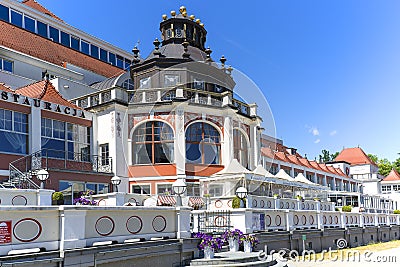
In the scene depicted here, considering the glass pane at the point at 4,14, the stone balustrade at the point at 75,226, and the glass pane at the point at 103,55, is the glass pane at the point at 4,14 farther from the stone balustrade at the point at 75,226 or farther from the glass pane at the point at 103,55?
the stone balustrade at the point at 75,226

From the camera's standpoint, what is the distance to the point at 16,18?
32938 mm

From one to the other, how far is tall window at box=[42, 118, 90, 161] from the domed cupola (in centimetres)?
1259

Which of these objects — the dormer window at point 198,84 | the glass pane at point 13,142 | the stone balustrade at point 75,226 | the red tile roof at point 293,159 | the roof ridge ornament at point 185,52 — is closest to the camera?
the stone balustrade at point 75,226

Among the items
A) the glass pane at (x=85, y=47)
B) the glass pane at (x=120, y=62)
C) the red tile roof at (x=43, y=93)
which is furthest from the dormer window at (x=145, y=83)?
the glass pane at (x=120, y=62)

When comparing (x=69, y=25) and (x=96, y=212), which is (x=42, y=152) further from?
(x=69, y=25)

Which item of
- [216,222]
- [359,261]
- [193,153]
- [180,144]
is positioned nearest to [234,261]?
[216,222]

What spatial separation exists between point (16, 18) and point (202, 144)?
16940 millimetres

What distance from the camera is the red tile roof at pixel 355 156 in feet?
231

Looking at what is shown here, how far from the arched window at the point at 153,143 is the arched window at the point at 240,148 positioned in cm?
445

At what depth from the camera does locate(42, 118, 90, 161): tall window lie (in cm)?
2244

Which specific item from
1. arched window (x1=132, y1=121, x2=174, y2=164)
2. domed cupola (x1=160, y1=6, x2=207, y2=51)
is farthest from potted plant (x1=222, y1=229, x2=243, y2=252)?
domed cupola (x1=160, y1=6, x2=207, y2=51)

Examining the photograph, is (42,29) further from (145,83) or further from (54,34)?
Answer: (145,83)

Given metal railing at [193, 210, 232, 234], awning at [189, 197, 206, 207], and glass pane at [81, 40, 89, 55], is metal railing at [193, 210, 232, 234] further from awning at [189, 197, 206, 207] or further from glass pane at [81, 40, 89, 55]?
glass pane at [81, 40, 89, 55]

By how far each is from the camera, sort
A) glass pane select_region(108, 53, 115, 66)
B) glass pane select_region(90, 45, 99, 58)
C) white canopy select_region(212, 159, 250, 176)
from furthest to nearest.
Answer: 1. glass pane select_region(108, 53, 115, 66)
2. glass pane select_region(90, 45, 99, 58)
3. white canopy select_region(212, 159, 250, 176)
